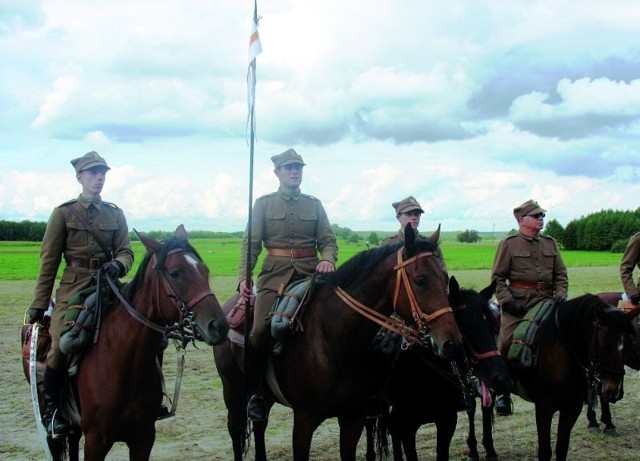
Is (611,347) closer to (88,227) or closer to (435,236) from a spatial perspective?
(435,236)

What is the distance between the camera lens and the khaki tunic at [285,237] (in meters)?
7.16

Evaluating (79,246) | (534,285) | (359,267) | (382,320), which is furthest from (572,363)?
(79,246)

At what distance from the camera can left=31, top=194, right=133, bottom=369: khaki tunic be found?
6.51m

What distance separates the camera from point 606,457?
8695 millimetres

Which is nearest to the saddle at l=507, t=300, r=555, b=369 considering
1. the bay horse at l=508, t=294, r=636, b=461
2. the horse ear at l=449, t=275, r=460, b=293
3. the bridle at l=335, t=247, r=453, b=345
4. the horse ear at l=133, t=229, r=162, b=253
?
the bay horse at l=508, t=294, r=636, b=461

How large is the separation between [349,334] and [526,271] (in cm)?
359

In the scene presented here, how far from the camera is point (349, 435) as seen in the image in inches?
247

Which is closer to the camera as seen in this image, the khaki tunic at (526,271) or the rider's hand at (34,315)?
the rider's hand at (34,315)

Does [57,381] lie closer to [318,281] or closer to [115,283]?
[115,283]

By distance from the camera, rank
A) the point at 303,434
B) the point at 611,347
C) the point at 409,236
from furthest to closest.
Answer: the point at 611,347 → the point at 303,434 → the point at 409,236

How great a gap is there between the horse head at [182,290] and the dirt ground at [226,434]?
3375 millimetres

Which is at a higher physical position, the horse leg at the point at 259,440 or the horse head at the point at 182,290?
the horse head at the point at 182,290

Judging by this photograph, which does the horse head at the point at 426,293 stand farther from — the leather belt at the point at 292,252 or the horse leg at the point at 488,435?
the horse leg at the point at 488,435

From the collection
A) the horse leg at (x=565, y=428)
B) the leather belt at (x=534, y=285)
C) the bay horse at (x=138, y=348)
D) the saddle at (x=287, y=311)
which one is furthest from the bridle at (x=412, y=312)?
the leather belt at (x=534, y=285)
